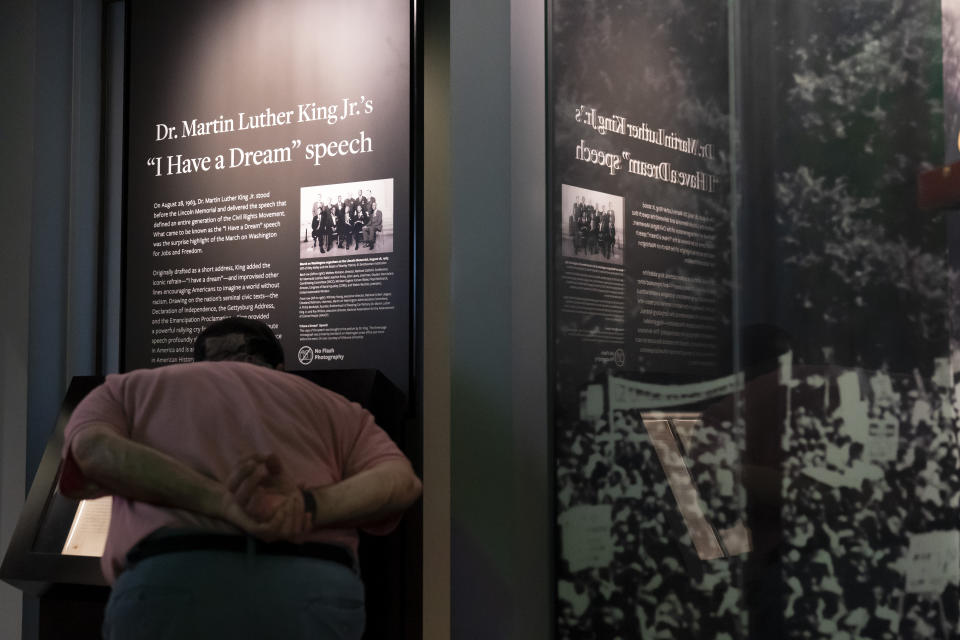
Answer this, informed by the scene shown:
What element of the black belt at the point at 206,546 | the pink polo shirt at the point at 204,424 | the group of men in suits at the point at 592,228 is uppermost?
the group of men in suits at the point at 592,228

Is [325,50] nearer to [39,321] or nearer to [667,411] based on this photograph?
[39,321]

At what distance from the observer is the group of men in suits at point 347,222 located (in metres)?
4.05

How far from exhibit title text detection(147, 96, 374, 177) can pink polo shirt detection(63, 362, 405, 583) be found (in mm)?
1667

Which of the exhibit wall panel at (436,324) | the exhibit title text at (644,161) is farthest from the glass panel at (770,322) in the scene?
the exhibit wall panel at (436,324)

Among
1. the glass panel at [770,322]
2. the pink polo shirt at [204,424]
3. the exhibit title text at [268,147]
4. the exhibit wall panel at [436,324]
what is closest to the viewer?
the glass panel at [770,322]

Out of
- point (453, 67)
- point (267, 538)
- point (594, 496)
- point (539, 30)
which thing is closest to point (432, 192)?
point (453, 67)

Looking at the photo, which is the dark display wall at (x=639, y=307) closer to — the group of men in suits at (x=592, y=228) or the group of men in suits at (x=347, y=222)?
the group of men in suits at (x=592, y=228)

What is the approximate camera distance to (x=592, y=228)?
2.84 metres

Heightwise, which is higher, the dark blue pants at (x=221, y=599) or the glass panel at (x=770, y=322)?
the glass panel at (x=770, y=322)

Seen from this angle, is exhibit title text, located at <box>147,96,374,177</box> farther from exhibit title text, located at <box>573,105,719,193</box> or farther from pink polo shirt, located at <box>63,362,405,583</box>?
pink polo shirt, located at <box>63,362,405,583</box>

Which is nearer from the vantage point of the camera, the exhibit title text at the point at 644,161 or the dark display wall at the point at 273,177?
the exhibit title text at the point at 644,161

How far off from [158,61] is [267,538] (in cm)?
279

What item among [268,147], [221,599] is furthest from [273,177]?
[221,599]

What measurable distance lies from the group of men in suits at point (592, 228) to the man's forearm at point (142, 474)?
108 cm
